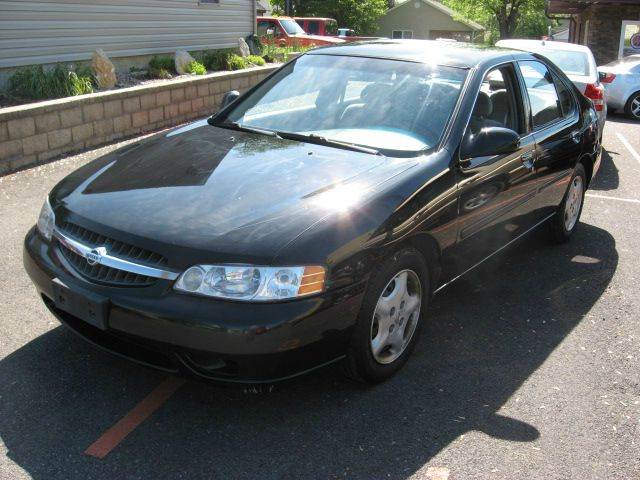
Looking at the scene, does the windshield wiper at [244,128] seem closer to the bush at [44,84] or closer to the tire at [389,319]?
the tire at [389,319]

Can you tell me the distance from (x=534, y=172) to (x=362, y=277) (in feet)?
7.10

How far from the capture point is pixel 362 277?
10.6 ft

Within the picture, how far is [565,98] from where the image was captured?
18.9 ft

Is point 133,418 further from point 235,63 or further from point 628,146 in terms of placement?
point 235,63

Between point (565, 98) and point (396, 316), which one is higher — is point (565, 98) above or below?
above

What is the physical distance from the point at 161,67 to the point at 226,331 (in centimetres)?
1080

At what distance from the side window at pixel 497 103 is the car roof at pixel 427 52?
0.38ft

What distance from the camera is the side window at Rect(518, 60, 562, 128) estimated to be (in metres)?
5.05

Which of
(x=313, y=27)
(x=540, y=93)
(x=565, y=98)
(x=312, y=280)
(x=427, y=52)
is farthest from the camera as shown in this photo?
(x=313, y=27)

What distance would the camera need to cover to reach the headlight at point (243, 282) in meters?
2.94

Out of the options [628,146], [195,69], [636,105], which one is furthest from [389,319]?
[636,105]

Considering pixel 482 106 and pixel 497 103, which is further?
pixel 497 103

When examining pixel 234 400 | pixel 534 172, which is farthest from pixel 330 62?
pixel 234 400

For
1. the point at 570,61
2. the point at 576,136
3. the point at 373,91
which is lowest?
Answer: the point at 576,136
